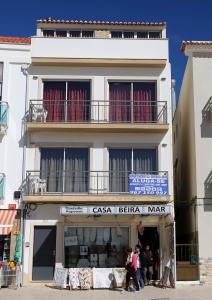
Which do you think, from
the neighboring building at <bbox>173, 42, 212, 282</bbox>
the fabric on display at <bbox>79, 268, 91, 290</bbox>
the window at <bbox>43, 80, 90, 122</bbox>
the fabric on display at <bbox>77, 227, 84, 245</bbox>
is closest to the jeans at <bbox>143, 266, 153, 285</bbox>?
the neighboring building at <bbox>173, 42, 212, 282</bbox>

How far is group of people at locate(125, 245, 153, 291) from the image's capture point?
60.0ft

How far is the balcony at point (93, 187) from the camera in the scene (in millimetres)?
20172

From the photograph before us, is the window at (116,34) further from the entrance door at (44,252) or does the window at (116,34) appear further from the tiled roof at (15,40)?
the entrance door at (44,252)

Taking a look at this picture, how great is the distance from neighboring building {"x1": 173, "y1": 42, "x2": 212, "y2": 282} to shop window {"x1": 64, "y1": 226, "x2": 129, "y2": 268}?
3.23m

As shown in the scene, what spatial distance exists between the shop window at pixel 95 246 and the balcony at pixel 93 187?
5.17 ft

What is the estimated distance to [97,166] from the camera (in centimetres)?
2125

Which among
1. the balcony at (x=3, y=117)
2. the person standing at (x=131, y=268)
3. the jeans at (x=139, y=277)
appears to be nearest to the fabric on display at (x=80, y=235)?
the person standing at (x=131, y=268)

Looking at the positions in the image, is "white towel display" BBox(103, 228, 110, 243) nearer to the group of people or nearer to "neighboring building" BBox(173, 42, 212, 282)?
the group of people

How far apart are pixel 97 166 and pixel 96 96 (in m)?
3.39

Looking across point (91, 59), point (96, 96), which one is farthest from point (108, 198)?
point (91, 59)

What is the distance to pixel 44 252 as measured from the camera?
2047 cm

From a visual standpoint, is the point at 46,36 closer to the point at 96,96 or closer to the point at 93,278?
the point at 96,96

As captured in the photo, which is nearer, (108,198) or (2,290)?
(2,290)

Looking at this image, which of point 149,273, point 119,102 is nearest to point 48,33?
point 119,102
